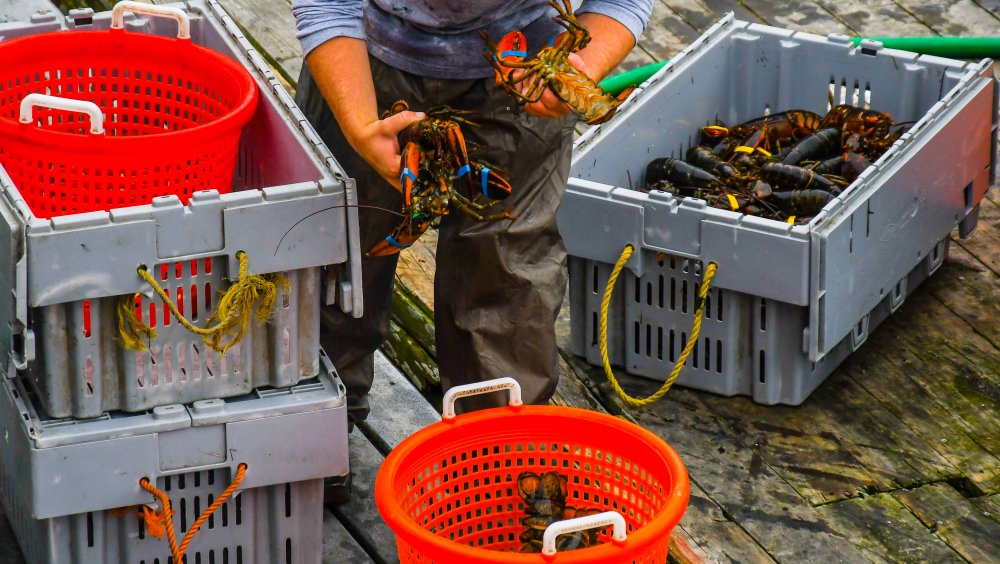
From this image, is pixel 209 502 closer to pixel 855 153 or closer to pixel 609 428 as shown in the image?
pixel 609 428

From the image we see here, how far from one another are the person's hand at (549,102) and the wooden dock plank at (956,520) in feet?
4.23

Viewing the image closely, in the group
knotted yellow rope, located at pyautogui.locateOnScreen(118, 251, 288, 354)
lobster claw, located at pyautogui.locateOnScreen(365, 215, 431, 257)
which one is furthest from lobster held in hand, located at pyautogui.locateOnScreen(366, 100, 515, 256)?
knotted yellow rope, located at pyautogui.locateOnScreen(118, 251, 288, 354)

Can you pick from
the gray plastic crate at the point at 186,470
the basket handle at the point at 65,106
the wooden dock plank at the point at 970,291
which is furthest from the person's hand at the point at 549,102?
the wooden dock plank at the point at 970,291

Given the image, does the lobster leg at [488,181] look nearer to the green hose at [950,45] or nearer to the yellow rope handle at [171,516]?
the yellow rope handle at [171,516]

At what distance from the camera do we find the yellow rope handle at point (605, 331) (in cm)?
381

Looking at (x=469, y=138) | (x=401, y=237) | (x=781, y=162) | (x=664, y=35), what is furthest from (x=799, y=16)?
(x=401, y=237)

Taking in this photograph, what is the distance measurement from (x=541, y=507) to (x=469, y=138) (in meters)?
0.75

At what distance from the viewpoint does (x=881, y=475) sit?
12.1 ft

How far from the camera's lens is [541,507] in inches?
119

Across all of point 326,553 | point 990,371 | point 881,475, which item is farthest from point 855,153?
point 326,553

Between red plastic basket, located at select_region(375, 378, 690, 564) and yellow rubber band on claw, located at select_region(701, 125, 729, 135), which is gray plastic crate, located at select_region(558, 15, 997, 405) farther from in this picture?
red plastic basket, located at select_region(375, 378, 690, 564)

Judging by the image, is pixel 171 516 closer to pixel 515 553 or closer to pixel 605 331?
A: pixel 515 553

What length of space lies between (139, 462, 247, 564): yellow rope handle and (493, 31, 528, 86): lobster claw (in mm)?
888

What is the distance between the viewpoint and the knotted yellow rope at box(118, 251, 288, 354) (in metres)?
2.84
